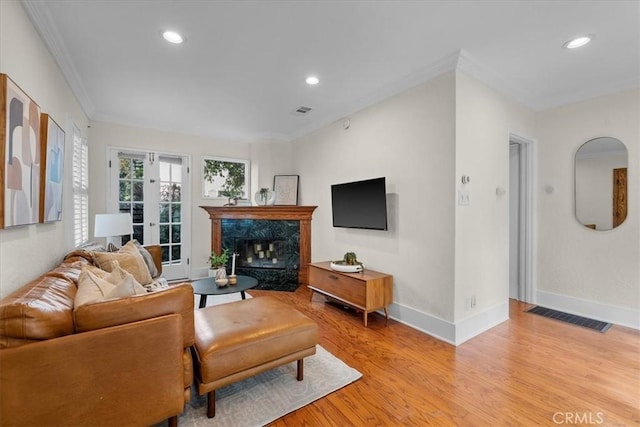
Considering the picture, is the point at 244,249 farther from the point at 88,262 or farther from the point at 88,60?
the point at 88,60

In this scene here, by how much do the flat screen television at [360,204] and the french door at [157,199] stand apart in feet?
8.72

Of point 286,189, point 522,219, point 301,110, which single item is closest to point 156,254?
point 286,189

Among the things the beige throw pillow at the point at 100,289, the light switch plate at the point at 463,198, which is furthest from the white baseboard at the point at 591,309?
the beige throw pillow at the point at 100,289

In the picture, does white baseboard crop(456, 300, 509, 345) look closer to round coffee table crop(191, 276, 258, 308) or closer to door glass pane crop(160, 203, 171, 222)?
round coffee table crop(191, 276, 258, 308)

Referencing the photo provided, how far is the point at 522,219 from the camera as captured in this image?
3713mm

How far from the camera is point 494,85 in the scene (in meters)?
2.97

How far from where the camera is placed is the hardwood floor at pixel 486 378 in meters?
1.70

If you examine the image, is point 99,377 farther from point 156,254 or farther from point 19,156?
point 156,254

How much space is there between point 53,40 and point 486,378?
4.21 metres

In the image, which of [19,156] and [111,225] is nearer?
[19,156]

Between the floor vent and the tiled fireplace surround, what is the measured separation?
10.2 feet

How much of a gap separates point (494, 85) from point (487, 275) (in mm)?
2008

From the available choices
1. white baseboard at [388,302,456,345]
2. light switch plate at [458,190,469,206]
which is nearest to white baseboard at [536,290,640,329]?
white baseboard at [388,302,456,345]

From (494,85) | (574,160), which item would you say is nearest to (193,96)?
(494,85)
